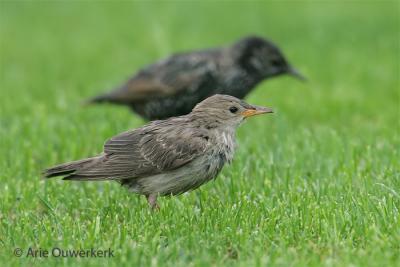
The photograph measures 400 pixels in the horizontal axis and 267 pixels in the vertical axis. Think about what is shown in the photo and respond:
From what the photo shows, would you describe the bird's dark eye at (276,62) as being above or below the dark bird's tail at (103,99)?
above

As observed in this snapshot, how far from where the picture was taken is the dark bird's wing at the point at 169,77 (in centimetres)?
1067

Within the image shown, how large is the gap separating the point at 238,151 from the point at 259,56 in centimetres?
226

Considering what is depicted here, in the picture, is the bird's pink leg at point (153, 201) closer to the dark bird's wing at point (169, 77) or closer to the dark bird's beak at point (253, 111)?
the dark bird's beak at point (253, 111)

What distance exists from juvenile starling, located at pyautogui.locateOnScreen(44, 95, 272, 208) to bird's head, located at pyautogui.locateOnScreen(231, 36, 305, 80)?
350 cm

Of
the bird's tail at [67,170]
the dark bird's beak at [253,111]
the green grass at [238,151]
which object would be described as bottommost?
the green grass at [238,151]

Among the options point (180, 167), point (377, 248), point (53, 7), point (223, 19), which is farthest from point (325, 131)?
point (53, 7)

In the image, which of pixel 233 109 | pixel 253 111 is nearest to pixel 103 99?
pixel 233 109

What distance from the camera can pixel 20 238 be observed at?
6.35 meters

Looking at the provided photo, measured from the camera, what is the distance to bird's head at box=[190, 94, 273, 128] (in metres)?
7.57

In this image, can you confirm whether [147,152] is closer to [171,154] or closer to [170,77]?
[171,154]

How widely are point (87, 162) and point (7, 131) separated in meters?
3.68

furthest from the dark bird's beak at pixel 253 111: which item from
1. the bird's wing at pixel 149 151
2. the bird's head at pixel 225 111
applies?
the bird's wing at pixel 149 151

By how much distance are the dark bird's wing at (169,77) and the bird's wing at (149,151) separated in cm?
307

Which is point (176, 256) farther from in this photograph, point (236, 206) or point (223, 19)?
point (223, 19)
